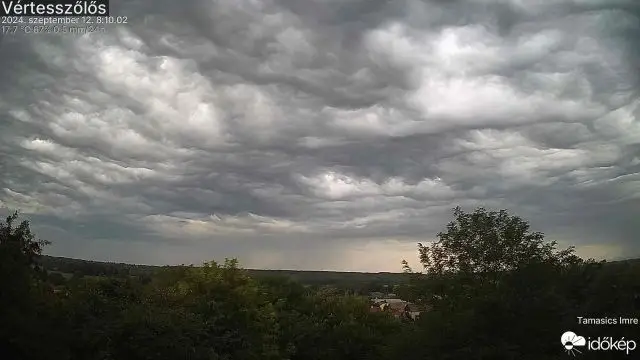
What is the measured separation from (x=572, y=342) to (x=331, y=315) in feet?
112

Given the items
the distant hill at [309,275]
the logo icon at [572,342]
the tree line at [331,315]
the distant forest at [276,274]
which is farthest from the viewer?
the distant hill at [309,275]

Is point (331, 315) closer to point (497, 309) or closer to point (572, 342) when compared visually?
point (497, 309)

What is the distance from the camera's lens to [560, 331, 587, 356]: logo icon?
744 inches

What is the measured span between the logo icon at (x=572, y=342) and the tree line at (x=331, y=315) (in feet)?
1.04

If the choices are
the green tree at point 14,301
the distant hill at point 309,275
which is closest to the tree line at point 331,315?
the green tree at point 14,301

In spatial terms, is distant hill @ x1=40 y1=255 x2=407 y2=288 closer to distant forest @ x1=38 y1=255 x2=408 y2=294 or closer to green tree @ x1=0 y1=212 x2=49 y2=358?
distant forest @ x1=38 y1=255 x2=408 y2=294

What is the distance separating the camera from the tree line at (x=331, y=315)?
21953 mm

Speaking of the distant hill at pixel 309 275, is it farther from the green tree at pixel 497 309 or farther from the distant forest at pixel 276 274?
the green tree at pixel 497 309

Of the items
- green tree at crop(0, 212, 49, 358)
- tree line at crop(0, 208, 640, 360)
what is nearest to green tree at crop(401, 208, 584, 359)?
tree line at crop(0, 208, 640, 360)

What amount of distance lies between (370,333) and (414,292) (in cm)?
1093

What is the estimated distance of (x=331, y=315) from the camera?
51.7 meters

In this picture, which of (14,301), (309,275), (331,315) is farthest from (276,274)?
(309,275)

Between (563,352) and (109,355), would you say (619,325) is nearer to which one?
(563,352)

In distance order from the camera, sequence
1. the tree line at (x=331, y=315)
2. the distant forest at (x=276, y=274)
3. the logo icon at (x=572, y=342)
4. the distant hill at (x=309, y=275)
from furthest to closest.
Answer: the distant hill at (x=309, y=275) → the distant forest at (x=276, y=274) → the tree line at (x=331, y=315) → the logo icon at (x=572, y=342)
